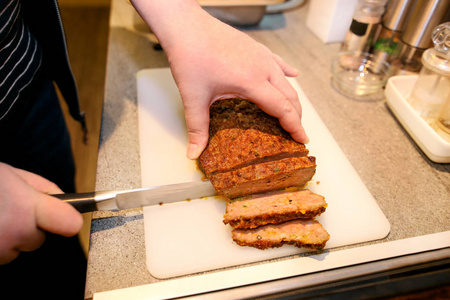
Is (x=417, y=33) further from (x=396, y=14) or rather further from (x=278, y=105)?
(x=278, y=105)

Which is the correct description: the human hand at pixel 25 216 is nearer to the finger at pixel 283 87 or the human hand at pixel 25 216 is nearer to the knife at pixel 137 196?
the knife at pixel 137 196

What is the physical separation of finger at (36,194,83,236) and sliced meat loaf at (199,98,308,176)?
46 cm

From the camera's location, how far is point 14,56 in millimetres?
1155

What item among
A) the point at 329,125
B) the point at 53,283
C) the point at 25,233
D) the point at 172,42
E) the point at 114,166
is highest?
the point at 172,42

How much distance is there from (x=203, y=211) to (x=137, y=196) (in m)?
0.25

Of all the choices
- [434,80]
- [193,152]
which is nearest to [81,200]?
[193,152]

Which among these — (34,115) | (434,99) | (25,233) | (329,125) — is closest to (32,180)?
(25,233)

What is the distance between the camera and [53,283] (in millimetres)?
1808

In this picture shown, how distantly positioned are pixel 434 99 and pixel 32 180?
169cm

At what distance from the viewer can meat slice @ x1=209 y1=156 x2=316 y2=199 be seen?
1047mm

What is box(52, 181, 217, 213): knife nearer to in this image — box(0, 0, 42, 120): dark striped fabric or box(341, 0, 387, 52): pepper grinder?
box(0, 0, 42, 120): dark striped fabric

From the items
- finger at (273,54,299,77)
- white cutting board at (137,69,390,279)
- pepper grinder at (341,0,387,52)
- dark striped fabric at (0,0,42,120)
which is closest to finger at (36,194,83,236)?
white cutting board at (137,69,390,279)

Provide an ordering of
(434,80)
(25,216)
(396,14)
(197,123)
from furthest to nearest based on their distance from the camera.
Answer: (396,14)
(434,80)
(197,123)
(25,216)

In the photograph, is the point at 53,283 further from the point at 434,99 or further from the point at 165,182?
the point at 434,99
